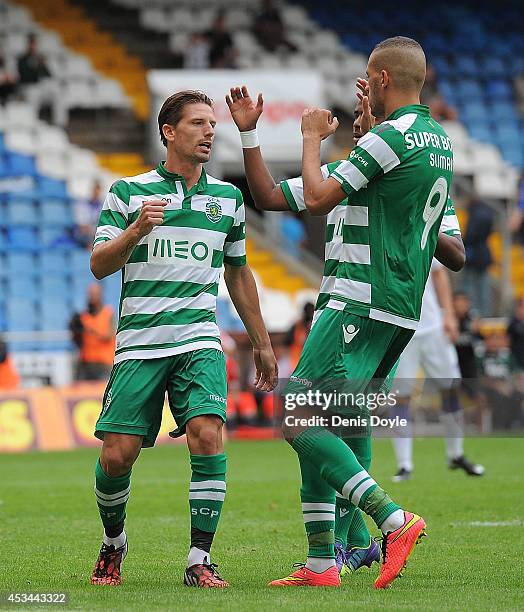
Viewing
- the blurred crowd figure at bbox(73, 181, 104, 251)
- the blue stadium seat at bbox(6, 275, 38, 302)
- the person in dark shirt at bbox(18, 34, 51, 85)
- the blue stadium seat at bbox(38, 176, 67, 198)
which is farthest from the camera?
the person in dark shirt at bbox(18, 34, 51, 85)

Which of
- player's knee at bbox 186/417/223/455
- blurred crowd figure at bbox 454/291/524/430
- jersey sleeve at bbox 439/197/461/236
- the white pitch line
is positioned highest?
jersey sleeve at bbox 439/197/461/236

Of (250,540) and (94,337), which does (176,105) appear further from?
(94,337)

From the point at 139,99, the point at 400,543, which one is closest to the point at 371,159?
the point at 400,543

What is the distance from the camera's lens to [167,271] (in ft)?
20.2

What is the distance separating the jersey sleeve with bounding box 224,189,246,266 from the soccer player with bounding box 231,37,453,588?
713 millimetres

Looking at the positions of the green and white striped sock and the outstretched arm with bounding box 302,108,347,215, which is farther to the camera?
the green and white striped sock

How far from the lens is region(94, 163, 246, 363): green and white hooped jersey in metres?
6.14

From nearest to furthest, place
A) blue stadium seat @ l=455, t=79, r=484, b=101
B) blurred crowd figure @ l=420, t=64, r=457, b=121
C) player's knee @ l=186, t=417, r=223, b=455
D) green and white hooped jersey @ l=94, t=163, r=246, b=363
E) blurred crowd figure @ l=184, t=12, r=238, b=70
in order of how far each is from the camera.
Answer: player's knee @ l=186, t=417, r=223, b=455 < green and white hooped jersey @ l=94, t=163, r=246, b=363 < blurred crowd figure @ l=184, t=12, r=238, b=70 < blurred crowd figure @ l=420, t=64, r=457, b=121 < blue stadium seat @ l=455, t=79, r=484, b=101

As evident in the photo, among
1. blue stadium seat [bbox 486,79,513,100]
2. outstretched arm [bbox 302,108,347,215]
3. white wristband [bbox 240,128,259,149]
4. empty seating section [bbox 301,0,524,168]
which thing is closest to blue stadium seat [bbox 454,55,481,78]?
empty seating section [bbox 301,0,524,168]

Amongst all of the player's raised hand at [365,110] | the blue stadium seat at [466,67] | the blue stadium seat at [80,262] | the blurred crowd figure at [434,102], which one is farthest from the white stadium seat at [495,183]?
the player's raised hand at [365,110]

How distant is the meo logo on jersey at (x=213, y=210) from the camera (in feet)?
20.7

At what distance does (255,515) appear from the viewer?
927 cm

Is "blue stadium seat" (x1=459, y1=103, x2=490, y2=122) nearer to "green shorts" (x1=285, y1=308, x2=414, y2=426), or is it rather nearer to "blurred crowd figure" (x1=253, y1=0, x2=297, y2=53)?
"blurred crowd figure" (x1=253, y1=0, x2=297, y2=53)

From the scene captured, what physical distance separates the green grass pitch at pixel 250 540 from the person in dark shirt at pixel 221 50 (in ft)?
40.6
